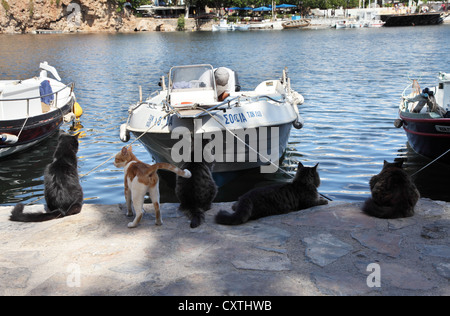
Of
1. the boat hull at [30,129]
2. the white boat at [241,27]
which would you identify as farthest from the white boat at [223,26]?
the boat hull at [30,129]

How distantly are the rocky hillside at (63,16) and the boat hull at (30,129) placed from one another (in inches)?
3261

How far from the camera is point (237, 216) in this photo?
17.3ft

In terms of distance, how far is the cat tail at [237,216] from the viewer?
5250mm

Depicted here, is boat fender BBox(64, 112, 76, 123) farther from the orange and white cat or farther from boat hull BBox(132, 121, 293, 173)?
the orange and white cat

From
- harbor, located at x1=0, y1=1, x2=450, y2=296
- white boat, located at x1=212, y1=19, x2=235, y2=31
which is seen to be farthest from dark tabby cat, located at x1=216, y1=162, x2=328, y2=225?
white boat, located at x1=212, y1=19, x2=235, y2=31

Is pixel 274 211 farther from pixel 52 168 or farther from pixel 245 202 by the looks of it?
pixel 52 168

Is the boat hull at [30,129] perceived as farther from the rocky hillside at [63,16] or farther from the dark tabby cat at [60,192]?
the rocky hillside at [63,16]

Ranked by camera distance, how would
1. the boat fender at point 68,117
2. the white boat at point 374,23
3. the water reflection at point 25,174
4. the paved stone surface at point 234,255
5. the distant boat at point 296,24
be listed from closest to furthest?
the paved stone surface at point 234,255, the water reflection at point 25,174, the boat fender at point 68,117, the distant boat at point 296,24, the white boat at point 374,23

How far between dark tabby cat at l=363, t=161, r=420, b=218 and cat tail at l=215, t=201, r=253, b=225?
1.33m

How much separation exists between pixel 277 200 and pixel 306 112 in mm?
12461

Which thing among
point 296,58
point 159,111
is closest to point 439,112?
point 159,111

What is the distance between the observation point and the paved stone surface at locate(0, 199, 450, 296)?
3.71 meters
